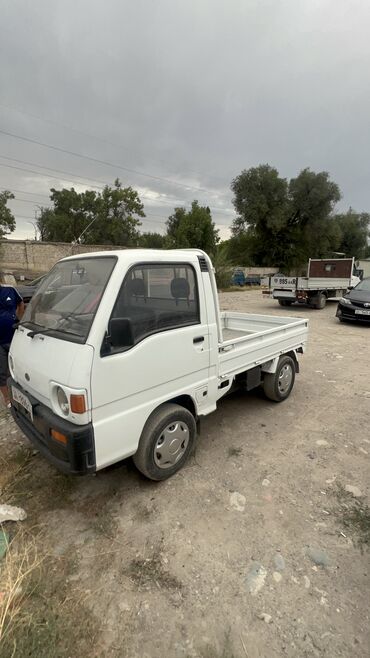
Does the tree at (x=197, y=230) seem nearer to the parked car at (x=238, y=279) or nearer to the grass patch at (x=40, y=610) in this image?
the parked car at (x=238, y=279)

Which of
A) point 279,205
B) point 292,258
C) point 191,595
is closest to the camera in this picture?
point 191,595

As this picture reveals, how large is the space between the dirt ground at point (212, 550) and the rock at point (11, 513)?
7 centimetres

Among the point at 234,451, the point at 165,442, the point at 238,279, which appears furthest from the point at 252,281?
the point at 165,442

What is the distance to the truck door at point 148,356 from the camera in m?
2.08

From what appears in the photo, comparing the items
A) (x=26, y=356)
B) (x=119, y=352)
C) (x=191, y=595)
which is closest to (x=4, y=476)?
(x=26, y=356)

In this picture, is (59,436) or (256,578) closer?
(256,578)

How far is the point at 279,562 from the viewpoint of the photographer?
1967 mm

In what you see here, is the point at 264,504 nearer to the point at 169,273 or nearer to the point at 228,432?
the point at 228,432

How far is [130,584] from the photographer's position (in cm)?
184

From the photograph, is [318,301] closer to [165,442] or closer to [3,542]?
[165,442]

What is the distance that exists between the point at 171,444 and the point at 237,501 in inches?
27.1

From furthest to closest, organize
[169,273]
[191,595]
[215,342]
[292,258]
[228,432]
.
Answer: [292,258] < [228,432] < [215,342] < [169,273] < [191,595]

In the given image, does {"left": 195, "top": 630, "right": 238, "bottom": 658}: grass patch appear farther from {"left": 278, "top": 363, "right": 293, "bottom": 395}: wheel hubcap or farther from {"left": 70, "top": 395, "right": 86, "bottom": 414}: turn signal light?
{"left": 278, "top": 363, "right": 293, "bottom": 395}: wheel hubcap

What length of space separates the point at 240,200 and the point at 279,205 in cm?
420
